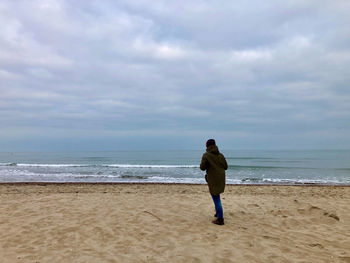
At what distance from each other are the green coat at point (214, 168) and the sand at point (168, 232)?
0.85 m

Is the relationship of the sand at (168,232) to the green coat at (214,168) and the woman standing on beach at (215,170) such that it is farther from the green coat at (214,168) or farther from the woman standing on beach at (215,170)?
the green coat at (214,168)

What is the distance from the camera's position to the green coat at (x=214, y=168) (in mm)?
5668

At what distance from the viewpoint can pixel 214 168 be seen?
572 centimetres

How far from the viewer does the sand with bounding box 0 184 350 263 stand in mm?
4035

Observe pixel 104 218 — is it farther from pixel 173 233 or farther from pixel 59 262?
pixel 59 262

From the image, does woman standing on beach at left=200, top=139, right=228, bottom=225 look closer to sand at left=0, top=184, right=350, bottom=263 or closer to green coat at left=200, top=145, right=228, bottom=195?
green coat at left=200, top=145, right=228, bottom=195

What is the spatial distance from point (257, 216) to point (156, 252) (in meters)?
3.42

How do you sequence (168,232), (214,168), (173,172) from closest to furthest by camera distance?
(168,232)
(214,168)
(173,172)

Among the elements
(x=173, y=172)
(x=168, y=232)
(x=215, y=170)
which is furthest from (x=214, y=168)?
(x=173, y=172)

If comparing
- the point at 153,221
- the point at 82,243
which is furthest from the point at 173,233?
the point at 82,243

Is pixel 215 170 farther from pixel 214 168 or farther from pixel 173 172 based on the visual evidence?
pixel 173 172

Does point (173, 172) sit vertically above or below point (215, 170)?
below

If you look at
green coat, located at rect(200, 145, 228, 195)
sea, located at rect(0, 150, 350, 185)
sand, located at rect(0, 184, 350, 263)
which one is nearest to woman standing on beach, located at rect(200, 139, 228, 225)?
green coat, located at rect(200, 145, 228, 195)

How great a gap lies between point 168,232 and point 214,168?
1700mm
